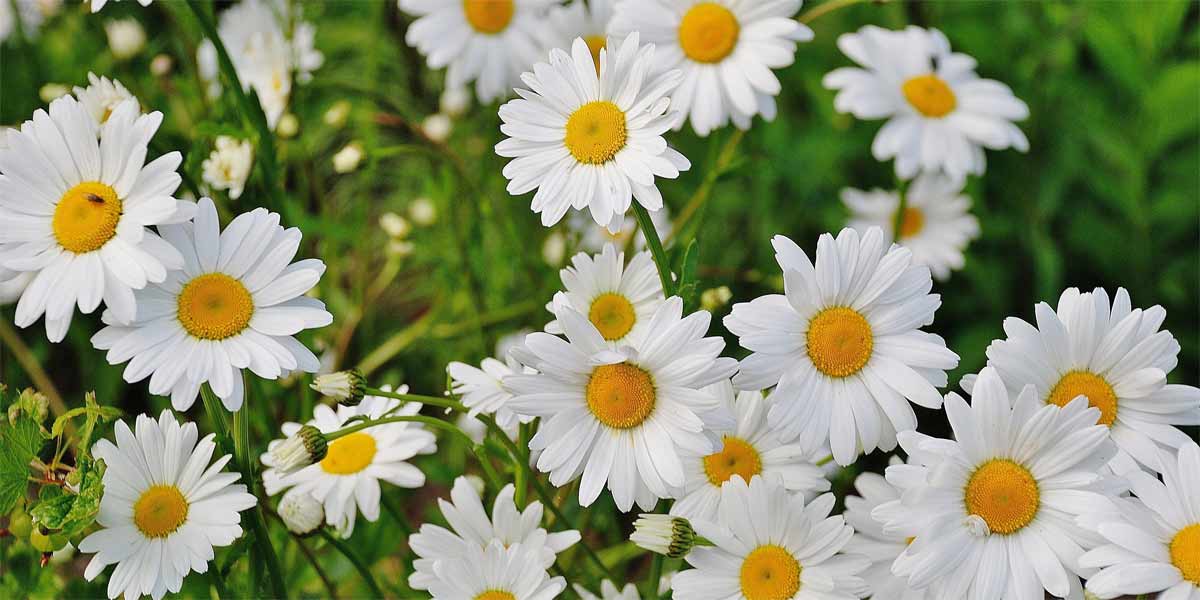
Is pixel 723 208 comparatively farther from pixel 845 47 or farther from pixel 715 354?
pixel 715 354

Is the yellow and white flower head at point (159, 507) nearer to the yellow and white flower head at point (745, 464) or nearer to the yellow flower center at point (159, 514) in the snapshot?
the yellow flower center at point (159, 514)

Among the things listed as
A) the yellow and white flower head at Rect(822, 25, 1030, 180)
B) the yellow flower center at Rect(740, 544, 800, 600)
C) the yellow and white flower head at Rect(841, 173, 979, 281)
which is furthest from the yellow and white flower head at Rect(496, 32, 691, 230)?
the yellow and white flower head at Rect(841, 173, 979, 281)

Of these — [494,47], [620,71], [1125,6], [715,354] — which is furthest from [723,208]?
[715,354]

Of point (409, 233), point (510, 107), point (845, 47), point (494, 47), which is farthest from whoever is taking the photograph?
point (409, 233)

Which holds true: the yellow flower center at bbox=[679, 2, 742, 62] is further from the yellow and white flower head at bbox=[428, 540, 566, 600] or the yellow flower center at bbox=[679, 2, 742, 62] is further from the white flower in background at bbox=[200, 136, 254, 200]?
the yellow and white flower head at bbox=[428, 540, 566, 600]

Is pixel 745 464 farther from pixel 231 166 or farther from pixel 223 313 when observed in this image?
pixel 231 166

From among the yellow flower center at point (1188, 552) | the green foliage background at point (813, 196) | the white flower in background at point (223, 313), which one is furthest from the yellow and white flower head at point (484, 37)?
the yellow flower center at point (1188, 552)

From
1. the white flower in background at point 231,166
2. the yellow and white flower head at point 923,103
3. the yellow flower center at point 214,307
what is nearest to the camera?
the yellow flower center at point 214,307
